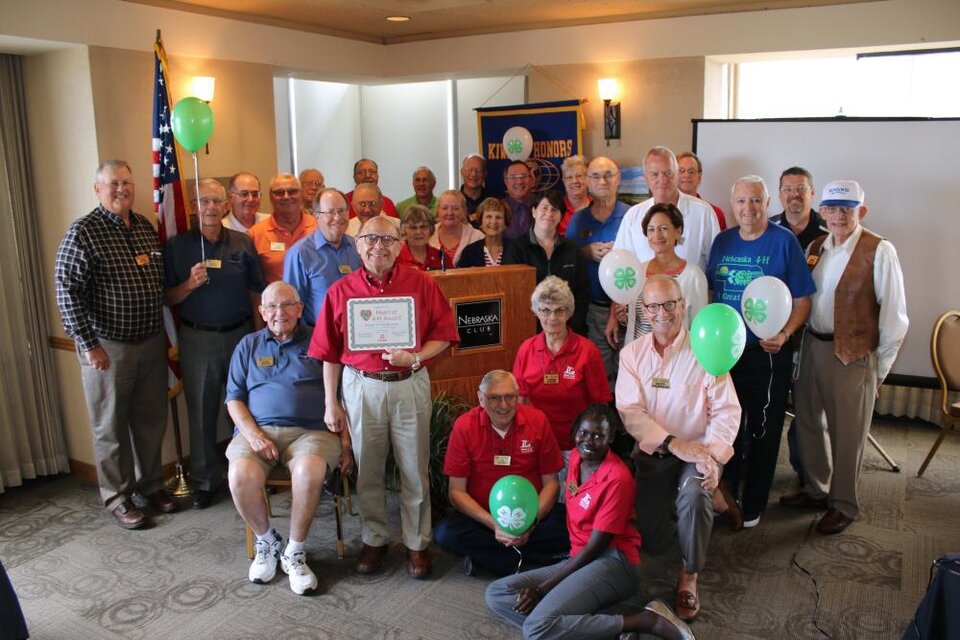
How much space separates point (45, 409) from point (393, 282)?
2.84 metres

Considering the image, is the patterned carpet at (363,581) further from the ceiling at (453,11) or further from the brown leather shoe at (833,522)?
the ceiling at (453,11)

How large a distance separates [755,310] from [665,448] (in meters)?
0.86

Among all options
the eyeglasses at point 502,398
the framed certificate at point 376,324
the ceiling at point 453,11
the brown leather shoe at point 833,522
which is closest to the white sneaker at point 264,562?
the framed certificate at point 376,324

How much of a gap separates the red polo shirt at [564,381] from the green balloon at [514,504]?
0.51 metres

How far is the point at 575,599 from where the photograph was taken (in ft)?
9.84

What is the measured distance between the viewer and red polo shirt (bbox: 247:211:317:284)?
4.76m

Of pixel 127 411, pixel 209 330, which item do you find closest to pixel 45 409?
pixel 127 411

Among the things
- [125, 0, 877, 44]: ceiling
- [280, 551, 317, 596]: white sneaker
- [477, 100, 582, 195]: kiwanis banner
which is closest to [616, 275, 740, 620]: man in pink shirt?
[280, 551, 317, 596]: white sneaker

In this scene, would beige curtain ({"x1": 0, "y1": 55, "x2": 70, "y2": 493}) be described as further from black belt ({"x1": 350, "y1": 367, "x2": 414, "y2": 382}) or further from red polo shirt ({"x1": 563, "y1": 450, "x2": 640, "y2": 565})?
red polo shirt ({"x1": 563, "y1": 450, "x2": 640, "y2": 565})

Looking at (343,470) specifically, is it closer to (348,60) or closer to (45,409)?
(45,409)

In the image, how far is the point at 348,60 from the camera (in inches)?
273

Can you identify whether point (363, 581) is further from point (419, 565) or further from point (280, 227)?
point (280, 227)

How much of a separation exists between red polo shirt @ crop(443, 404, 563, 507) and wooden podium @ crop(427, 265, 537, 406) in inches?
26.0

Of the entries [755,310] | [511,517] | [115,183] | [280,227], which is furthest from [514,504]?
[115,183]
